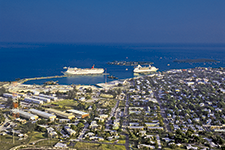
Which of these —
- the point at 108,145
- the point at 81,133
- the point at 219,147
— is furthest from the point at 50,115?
the point at 219,147

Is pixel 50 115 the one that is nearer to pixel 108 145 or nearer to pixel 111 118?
pixel 111 118

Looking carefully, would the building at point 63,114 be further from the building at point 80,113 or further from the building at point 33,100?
the building at point 33,100

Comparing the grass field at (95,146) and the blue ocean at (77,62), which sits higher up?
the blue ocean at (77,62)

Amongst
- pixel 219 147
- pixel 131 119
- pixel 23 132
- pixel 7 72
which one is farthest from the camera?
pixel 7 72

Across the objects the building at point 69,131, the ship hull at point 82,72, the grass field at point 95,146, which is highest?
the ship hull at point 82,72

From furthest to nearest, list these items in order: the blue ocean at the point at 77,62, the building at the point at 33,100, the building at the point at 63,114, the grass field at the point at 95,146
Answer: the blue ocean at the point at 77,62 < the building at the point at 33,100 < the building at the point at 63,114 < the grass field at the point at 95,146

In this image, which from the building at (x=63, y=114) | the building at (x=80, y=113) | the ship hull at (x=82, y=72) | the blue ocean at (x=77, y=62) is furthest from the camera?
the ship hull at (x=82, y=72)

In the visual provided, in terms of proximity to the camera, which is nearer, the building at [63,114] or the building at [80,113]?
the building at [63,114]

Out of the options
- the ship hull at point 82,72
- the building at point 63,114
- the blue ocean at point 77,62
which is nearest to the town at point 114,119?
the building at point 63,114
